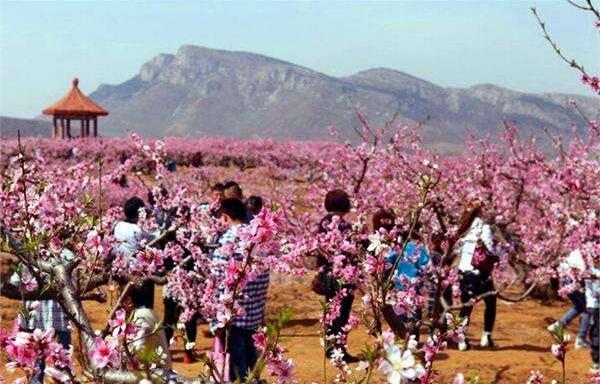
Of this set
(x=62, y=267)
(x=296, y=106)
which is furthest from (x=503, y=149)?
(x=296, y=106)

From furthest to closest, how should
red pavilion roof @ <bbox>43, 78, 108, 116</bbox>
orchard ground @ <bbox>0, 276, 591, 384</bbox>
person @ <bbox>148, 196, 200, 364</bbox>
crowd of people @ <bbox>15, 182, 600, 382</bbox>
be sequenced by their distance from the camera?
red pavilion roof @ <bbox>43, 78, 108, 116</bbox> → orchard ground @ <bbox>0, 276, 591, 384</bbox> → person @ <bbox>148, 196, 200, 364</bbox> → crowd of people @ <bbox>15, 182, 600, 382</bbox>

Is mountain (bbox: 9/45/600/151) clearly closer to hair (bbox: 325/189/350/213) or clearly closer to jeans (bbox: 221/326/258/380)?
hair (bbox: 325/189/350/213)

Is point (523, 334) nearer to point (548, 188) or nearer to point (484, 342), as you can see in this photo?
point (484, 342)

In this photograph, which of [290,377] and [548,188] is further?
[548,188]

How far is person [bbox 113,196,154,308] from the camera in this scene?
281 inches

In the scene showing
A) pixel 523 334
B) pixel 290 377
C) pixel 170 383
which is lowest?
pixel 523 334

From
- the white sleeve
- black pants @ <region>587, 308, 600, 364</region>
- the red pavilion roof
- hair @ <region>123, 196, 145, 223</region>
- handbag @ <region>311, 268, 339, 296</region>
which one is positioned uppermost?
the red pavilion roof

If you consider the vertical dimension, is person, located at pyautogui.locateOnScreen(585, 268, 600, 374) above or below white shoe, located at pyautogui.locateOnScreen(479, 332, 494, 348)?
above

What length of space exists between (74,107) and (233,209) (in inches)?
1674

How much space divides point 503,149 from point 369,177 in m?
3.08

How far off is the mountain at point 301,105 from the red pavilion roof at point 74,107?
78.9 metres

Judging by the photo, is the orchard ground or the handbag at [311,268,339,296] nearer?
A: the handbag at [311,268,339,296]

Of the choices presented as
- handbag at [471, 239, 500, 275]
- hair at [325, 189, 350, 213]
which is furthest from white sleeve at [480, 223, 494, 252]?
hair at [325, 189, 350, 213]

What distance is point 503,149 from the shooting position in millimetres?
17094
